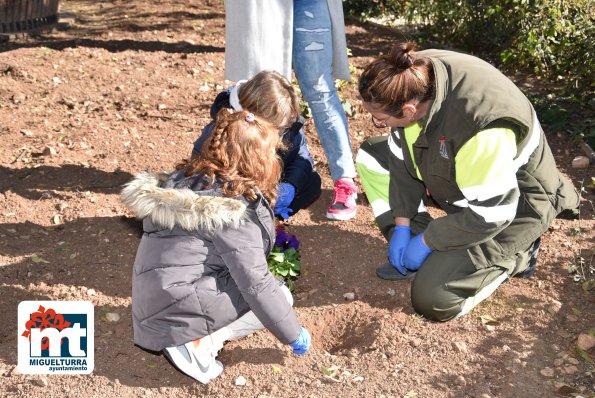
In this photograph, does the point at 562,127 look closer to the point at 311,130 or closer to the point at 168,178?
the point at 311,130

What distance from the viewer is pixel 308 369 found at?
131 inches

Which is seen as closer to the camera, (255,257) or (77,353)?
(255,257)

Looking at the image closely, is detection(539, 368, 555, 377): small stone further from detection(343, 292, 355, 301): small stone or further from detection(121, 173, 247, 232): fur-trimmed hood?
detection(121, 173, 247, 232): fur-trimmed hood

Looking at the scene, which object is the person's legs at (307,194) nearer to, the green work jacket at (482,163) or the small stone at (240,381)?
the green work jacket at (482,163)

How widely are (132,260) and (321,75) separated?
1414 millimetres

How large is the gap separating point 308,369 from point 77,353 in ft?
3.33

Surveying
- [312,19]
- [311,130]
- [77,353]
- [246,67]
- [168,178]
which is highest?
[312,19]

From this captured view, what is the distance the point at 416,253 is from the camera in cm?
364

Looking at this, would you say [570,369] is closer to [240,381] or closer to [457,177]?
[457,177]

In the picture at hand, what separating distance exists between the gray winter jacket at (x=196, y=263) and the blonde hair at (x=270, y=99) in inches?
26.9

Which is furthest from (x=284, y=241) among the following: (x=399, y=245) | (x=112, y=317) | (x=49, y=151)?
(x=49, y=151)

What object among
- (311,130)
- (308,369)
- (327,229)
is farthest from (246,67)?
(308,369)

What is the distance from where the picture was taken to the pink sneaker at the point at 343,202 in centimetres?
438

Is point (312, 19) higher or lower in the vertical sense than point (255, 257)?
higher
